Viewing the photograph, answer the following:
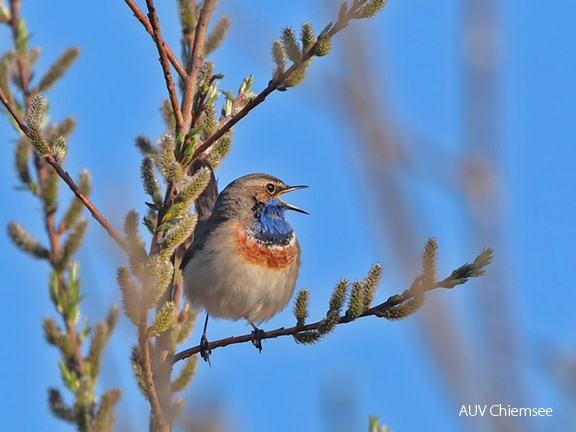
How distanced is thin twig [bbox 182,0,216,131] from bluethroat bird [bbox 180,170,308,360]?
2494 mm

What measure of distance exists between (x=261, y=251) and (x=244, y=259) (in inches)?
6.9

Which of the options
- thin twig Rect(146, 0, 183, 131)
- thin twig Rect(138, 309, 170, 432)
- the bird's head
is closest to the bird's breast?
the bird's head

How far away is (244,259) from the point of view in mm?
6734

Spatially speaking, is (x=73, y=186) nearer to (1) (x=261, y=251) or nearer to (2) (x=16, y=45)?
(2) (x=16, y=45)

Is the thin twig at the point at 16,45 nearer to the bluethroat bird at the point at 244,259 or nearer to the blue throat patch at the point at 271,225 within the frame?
the bluethroat bird at the point at 244,259

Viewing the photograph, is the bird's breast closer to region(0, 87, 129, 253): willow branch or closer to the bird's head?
the bird's head

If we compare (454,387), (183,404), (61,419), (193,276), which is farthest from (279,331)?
(193,276)

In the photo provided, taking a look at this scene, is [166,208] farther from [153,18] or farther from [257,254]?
[257,254]

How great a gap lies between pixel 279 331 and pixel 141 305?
2.59 ft

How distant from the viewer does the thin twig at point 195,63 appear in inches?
164

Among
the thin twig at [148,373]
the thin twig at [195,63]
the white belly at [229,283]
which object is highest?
the white belly at [229,283]

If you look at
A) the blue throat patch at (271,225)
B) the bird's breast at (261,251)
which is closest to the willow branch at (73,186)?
the bird's breast at (261,251)

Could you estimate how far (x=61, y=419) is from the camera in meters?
4.04

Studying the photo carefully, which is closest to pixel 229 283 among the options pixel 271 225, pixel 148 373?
pixel 271 225
